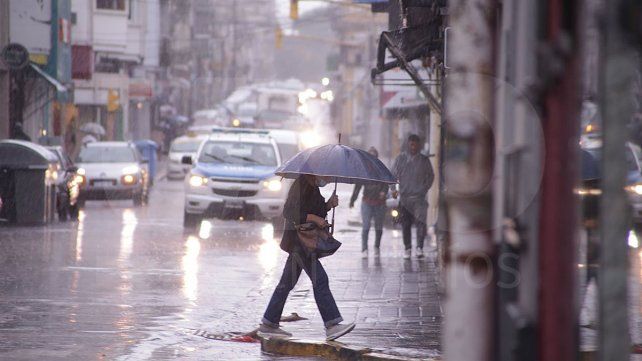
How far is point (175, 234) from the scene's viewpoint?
77.9ft

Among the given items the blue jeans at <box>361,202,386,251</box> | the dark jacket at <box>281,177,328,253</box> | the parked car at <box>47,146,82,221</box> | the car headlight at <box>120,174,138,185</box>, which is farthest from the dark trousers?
the car headlight at <box>120,174,138,185</box>

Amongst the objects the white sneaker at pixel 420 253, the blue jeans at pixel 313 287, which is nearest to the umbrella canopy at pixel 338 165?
the blue jeans at pixel 313 287

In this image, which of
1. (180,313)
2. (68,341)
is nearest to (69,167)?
(180,313)

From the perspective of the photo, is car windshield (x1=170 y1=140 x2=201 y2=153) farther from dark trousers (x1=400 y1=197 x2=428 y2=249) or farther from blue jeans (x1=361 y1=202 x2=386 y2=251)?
dark trousers (x1=400 y1=197 x2=428 y2=249)

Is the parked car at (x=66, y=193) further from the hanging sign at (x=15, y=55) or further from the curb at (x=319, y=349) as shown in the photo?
the curb at (x=319, y=349)

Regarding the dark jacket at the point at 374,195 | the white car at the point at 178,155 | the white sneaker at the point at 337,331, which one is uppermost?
the dark jacket at the point at 374,195

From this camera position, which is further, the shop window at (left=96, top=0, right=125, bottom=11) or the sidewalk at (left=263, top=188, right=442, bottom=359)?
the shop window at (left=96, top=0, right=125, bottom=11)

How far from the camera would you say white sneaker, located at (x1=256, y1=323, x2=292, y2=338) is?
11.1 metres

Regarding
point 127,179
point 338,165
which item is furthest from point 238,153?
point 338,165

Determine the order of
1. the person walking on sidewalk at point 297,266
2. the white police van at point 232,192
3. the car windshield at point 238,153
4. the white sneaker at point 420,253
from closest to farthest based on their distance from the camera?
the person walking on sidewalk at point 297,266, the white sneaker at point 420,253, the white police van at point 232,192, the car windshield at point 238,153

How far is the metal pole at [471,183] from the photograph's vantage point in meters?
4.05

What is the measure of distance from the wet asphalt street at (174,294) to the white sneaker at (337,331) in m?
0.21

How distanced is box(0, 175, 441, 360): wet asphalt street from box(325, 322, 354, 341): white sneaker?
0.21 m

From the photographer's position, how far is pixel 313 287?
438 inches
